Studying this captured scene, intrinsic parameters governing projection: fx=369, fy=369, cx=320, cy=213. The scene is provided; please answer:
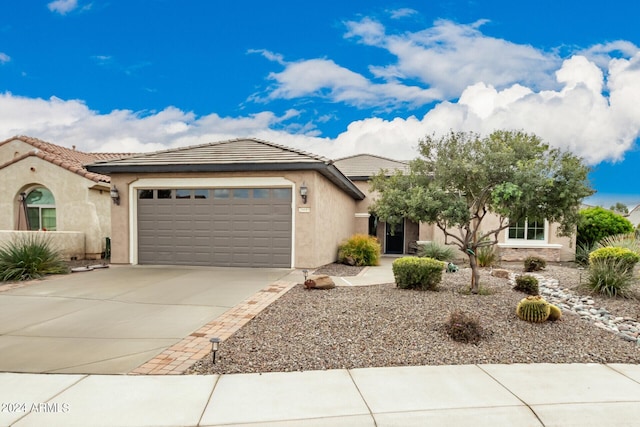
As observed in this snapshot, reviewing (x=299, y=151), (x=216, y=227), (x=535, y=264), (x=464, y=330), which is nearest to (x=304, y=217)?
(x=299, y=151)

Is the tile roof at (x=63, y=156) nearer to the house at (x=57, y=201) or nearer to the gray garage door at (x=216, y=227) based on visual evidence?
the house at (x=57, y=201)

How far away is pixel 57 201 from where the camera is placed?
15.1 m

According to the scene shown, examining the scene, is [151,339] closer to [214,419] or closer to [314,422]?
[214,419]

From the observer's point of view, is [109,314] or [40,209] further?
[40,209]

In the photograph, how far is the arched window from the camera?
1563 centimetres

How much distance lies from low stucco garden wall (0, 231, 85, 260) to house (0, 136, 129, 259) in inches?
1.4

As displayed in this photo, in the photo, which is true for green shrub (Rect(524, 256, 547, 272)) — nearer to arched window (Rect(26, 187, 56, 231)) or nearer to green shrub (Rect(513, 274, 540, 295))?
green shrub (Rect(513, 274, 540, 295))

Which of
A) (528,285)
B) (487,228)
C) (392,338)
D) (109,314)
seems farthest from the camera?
(487,228)

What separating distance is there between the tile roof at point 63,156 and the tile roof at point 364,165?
11529mm

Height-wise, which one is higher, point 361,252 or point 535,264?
point 361,252

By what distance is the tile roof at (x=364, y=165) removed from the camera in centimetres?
1933

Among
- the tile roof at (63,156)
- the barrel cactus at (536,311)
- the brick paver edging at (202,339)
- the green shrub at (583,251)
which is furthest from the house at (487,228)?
the tile roof at (63,156)

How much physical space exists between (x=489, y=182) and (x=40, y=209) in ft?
57.0

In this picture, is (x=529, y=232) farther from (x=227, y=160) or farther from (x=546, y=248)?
(x=227, y=160)
